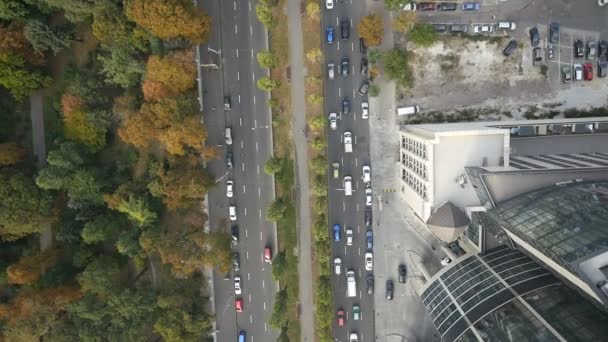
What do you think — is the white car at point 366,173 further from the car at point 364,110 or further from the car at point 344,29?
the car at point 344,29

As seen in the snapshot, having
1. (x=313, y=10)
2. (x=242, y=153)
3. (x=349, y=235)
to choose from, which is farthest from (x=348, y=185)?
(x=313, y=10)

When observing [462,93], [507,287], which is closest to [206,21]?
[462,93]

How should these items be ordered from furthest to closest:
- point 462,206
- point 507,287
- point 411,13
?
point 411,13, point 462,206, point 507,287

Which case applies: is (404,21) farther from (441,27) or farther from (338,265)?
(338,265)

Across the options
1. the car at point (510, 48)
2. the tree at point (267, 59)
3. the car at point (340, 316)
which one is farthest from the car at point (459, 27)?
the car at point (340, 316)

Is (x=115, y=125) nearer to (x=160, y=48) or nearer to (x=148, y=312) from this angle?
(x=160, y=48)

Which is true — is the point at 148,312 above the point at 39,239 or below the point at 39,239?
below
